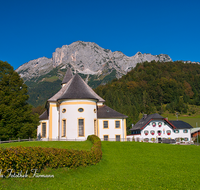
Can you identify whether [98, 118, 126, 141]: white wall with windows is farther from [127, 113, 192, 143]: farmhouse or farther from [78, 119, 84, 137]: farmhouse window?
[127, 113, 192, 143]: farmhouse

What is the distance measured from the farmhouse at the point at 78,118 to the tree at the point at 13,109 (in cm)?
411

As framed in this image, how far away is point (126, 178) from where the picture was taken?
14172mm

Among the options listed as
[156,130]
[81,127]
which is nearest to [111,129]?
[81,127]

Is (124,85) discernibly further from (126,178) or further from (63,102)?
(126,178)

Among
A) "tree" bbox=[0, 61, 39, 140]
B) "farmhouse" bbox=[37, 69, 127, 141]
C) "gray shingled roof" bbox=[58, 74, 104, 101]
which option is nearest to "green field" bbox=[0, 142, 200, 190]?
"farmhouse" bbox=[37, 69, 127, 141]

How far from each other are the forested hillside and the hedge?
294ft

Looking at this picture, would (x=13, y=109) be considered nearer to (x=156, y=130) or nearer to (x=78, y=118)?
(x=78, y=118)

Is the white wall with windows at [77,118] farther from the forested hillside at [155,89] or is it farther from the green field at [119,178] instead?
the forested hillside at [155,89]

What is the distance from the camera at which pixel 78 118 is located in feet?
118

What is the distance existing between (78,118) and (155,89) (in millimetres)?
117971

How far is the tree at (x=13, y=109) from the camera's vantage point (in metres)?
33.8

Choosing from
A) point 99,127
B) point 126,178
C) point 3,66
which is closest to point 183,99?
point 99,127

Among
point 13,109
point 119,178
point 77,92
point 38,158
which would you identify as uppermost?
point 77,92

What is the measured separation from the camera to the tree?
3375cm
